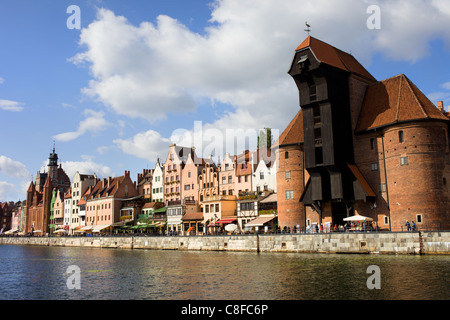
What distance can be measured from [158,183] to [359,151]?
5585cm

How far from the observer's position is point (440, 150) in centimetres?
4638

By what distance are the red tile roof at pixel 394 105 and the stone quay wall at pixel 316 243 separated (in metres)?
14.3

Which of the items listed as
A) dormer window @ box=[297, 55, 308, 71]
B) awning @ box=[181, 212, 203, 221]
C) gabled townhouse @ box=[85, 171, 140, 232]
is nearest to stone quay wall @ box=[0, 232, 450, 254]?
awning @ box=[181, 212, 203, 221]

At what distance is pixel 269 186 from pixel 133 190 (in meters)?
48.5

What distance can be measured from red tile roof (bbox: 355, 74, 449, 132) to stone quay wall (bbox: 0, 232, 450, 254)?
565 inches

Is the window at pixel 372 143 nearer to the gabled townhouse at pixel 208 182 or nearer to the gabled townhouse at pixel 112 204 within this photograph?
the gabled townhouse at pixel 208 182

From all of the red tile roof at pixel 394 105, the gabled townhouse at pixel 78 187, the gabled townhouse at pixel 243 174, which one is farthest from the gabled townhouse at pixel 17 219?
the red tile roof at pixel 394 105

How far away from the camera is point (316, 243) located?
151 ft

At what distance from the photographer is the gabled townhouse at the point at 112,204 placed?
101m

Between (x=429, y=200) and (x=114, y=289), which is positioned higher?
(x=429, y=200)

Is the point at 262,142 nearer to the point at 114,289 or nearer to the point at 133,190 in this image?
the point at 133,190

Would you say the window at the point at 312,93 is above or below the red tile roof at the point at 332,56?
below
